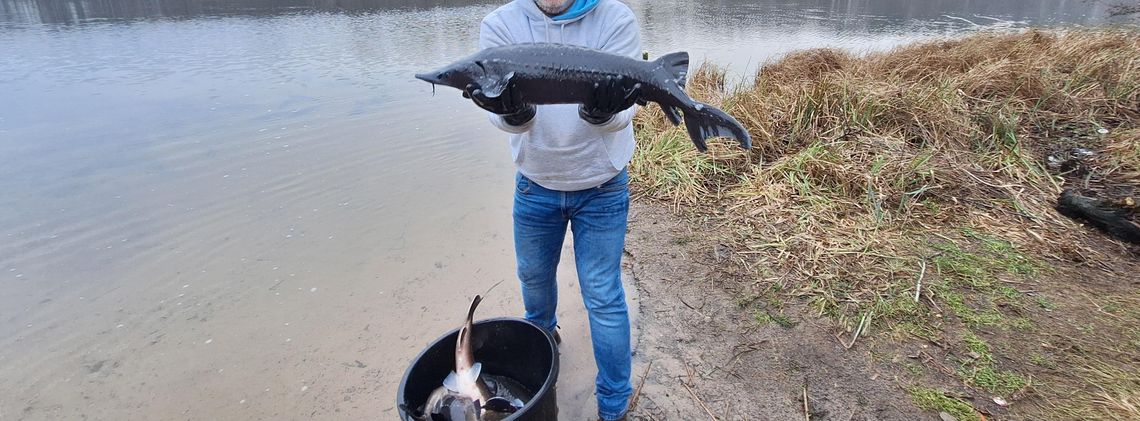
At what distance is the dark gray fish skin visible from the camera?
197 cm

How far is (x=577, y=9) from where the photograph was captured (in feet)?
6.98

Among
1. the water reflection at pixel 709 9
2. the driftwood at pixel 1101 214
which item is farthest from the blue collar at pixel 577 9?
the water reflection at pixel 709 9

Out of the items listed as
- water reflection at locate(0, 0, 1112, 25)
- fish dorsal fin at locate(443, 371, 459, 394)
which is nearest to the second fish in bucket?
fish dorsal fin at locate(443, 371, 459, 394)

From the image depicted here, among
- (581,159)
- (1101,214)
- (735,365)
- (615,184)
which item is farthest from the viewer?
(1101,214)

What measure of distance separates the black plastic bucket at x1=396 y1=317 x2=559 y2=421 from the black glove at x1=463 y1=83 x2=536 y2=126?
972 mm

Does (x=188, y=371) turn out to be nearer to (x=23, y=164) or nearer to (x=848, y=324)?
(x=848, y=324)

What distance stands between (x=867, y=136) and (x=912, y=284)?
220cm

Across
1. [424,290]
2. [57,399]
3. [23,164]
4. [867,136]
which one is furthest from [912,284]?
[23,164]

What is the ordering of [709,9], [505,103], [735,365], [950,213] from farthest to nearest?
[709,9]
[950,213]
[735,365]
[505,103]

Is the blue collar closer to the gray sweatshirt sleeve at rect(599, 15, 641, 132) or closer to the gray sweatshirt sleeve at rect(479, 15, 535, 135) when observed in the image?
the gray sweatshirt sleeve at rect(599, 15, 641, 132)

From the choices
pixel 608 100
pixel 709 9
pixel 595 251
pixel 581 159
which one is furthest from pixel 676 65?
pixel 709 9

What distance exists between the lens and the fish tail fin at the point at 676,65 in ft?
6.84

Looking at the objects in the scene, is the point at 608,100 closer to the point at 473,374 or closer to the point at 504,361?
the point at 473,374

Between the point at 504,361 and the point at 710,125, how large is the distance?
4.90ft
